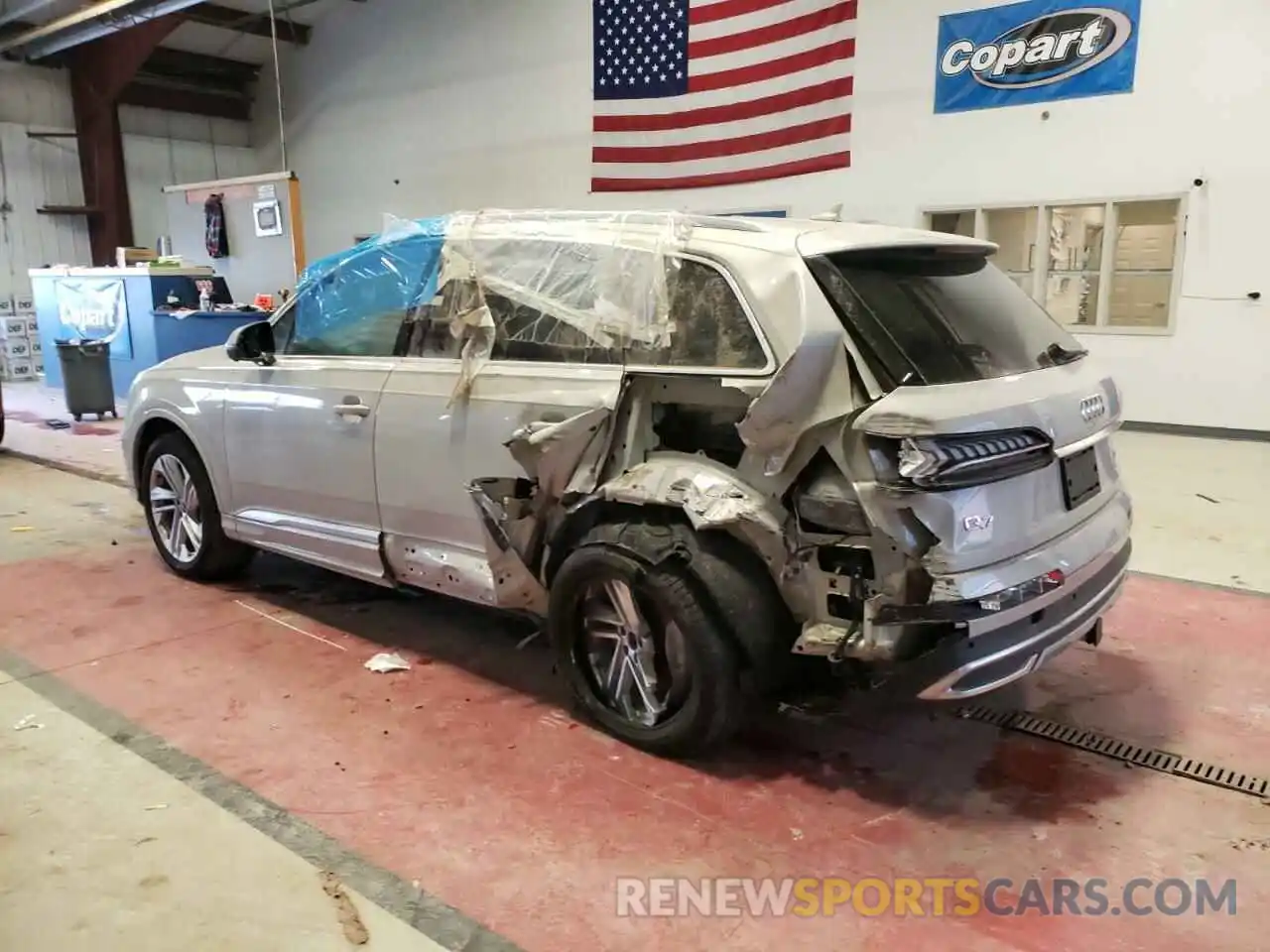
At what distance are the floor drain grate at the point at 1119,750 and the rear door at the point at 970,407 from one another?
796mm

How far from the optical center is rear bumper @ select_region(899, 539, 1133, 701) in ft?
8.16

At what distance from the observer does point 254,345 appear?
414 cm

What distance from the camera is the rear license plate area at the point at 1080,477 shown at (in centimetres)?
274

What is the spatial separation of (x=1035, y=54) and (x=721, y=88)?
3127 mm

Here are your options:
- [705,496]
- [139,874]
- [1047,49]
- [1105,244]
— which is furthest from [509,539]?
[1047,49]

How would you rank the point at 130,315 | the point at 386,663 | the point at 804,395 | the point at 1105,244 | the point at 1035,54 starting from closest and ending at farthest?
the point at 804,395
the point at 386,663
the point at 1105,244
the point at 1035,54
the point at 130,315

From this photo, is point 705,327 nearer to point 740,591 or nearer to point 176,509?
point 740,591

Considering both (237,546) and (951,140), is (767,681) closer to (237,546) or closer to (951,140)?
(237,546)

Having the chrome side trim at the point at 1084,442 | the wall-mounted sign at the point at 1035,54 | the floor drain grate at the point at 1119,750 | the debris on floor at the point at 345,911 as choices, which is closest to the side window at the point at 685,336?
the chrome side trim at the point at 1084,442

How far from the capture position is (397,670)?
12.1ft

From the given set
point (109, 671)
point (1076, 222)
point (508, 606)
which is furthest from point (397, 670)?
point (1076, 222)

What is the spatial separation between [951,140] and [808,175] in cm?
165

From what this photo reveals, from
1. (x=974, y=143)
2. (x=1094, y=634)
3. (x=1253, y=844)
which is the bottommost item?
(x=1253, y=844)

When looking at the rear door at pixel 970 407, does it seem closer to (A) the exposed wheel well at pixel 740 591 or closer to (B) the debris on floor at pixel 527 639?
(A) the exposed wheel well at pixel 740 591
